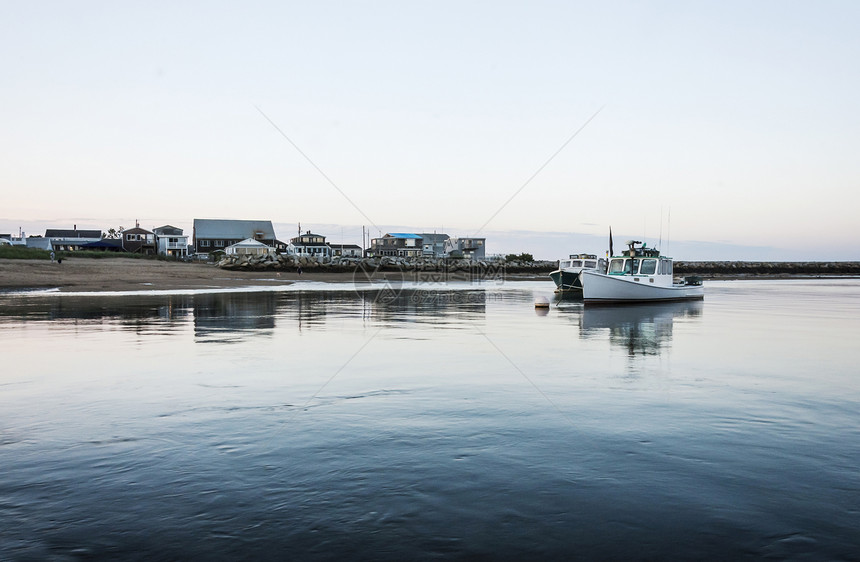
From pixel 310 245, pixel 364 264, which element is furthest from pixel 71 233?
pixel 364 264

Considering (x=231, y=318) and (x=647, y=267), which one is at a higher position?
(x=647, y=267)

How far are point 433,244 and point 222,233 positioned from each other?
161 feet

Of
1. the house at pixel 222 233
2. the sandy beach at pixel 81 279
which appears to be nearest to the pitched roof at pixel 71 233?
the house at pixel 222 233

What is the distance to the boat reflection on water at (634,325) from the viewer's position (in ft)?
64.1

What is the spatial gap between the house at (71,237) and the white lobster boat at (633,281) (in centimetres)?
11733

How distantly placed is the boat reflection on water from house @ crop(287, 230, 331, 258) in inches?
4098

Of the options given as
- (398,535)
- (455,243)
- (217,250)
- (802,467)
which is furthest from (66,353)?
(455,243)

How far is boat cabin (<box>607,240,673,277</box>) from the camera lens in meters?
39.3

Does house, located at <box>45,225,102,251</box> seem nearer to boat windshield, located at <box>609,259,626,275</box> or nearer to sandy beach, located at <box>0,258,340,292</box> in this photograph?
sandy beach, located at <box>0,258,340,292</box>

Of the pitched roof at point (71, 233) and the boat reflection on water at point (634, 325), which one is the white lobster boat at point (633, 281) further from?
the pitched roof at point (71, 233)

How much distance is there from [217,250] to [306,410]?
406ft

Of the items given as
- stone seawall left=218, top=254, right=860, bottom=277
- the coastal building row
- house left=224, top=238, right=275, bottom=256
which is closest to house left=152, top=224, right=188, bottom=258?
the coastal building row

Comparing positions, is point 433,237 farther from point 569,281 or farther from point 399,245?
point 569,281

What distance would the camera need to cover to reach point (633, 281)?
38.0m
